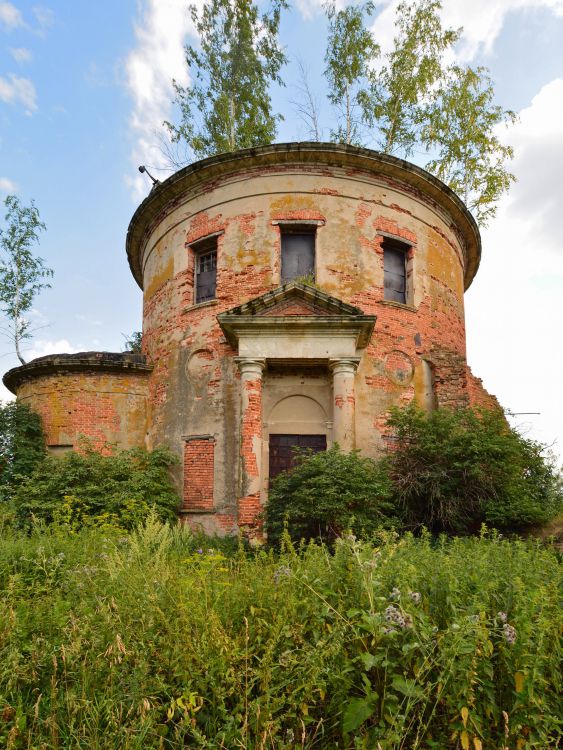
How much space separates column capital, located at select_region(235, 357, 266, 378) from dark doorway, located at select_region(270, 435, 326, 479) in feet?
6.00

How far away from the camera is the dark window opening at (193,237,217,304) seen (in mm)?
15328

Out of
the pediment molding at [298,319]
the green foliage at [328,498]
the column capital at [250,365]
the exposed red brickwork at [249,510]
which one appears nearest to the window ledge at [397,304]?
the pediment molding at [298,319]

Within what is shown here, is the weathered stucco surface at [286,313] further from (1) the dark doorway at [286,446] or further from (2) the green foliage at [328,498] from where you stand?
(2) the green foliage at [328,498]

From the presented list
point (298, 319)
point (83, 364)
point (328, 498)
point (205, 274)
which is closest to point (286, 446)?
point (298, 319)

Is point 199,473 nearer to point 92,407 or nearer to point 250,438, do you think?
point 250,438

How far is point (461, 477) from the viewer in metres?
11.4

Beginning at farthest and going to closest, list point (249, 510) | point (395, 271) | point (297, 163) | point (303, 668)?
point (395, 271) < point (297, 163) < point (249, 510) < point (303, 668)

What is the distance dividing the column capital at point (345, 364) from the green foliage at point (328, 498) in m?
2.22

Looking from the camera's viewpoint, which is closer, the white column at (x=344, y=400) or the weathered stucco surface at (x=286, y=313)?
the white column at (x=344, y=400)

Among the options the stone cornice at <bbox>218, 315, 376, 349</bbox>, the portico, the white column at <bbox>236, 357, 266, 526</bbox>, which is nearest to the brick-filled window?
the portico

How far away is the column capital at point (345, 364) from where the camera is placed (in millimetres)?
12508

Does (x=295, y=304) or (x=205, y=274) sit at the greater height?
(x=205, y=274)

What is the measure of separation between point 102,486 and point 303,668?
34.9 feet

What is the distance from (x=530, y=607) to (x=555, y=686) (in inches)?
17.4
